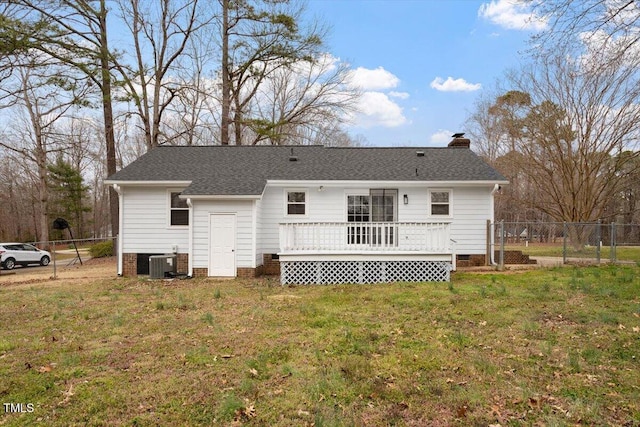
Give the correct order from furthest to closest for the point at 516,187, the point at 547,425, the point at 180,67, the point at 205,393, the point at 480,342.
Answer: the point at 516,187, the point at 180,67, the point at 480,342, the point at 205,393, the point at 547,425

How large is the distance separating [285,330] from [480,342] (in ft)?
9.50

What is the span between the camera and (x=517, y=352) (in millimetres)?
4945

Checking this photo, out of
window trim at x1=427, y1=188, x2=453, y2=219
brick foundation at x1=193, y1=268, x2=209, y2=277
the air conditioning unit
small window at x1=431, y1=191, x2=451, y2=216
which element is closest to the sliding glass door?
window trim at x1=427, y1=188, x2=453, y2=219

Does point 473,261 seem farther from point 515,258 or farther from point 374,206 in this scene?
point 374,206

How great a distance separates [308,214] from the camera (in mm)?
12883

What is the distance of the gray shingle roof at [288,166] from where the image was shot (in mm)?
12508

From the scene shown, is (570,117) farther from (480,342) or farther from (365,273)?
(480,342)

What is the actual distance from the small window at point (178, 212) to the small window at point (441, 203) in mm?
8375

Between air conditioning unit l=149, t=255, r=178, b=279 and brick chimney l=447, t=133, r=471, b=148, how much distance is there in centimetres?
1213

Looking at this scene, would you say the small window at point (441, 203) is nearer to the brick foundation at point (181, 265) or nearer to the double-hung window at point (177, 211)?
the brick foundation at point (181, 265)

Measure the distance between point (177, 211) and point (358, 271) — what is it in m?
6.47

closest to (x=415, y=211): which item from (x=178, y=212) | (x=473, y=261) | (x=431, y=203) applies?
(x=431, y=203)

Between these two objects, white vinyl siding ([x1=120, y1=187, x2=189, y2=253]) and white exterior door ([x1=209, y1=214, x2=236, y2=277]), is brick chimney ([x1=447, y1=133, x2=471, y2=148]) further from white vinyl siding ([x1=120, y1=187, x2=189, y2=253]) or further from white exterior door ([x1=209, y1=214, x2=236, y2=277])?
Result: white vinyl siding ([x1=120, y1=187, x2=189, y2=253])

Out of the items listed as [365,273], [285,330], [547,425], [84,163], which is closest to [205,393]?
[285,330]
